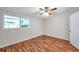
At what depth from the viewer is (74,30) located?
153 centimetres

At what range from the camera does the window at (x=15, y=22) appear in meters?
1.41

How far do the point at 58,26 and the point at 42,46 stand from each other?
49 centimetres

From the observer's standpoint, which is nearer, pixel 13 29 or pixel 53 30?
pixel 13 29

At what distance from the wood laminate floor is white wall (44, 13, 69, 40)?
0.32 feet

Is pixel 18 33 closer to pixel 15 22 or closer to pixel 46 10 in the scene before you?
pixel 15 22

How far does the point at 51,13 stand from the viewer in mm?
1524

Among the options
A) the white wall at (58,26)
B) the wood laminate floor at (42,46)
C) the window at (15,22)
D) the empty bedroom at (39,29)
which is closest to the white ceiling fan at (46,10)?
the empty bedroom at (39,29)

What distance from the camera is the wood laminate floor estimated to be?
57.4 inches

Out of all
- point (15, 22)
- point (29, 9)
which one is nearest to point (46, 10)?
point (29, 9)

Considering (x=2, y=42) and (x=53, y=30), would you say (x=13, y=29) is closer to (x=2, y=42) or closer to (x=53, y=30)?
(x=2, y=42)

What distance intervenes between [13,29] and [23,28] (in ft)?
0.59

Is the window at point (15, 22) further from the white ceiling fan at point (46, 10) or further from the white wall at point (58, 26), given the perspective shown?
the white wall at point (58, 26)

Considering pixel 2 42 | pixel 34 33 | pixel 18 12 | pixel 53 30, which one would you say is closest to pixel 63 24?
pixel 53 30

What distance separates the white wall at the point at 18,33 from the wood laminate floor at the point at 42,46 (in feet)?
0.26
